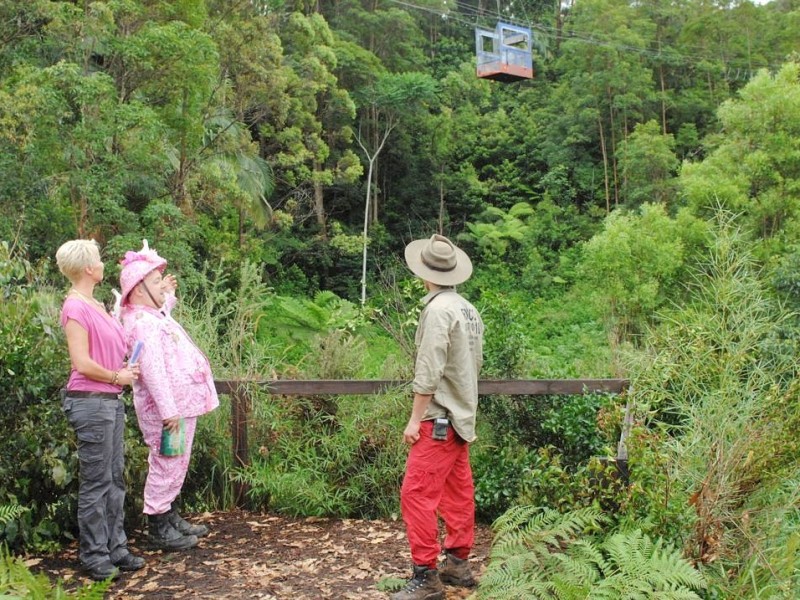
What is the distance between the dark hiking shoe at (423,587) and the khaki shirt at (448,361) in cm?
66

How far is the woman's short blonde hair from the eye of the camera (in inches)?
165

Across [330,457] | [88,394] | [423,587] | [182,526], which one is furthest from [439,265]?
[182,526]

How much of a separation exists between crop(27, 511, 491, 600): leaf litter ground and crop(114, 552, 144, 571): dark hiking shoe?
0.04m

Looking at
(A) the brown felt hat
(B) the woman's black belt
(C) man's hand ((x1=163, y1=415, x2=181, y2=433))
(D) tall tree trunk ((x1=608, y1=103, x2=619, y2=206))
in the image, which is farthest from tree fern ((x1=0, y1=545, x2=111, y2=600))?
(D) tall tree trunk ((x1=608, y1=103, x2=619, y2=206))

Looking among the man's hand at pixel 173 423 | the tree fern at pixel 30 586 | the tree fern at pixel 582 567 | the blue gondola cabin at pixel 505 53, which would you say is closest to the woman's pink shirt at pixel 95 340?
the man's hand at pixel 173 423

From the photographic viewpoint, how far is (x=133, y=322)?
457 centimetres

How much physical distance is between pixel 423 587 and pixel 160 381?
1.77 metres

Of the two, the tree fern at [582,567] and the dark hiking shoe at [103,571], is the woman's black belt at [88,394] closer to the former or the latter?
the dark hiking shoe at [103,571]

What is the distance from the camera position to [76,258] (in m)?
4.21

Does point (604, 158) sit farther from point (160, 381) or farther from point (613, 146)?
point (160, 381)

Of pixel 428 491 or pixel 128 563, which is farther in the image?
pixel 128 563

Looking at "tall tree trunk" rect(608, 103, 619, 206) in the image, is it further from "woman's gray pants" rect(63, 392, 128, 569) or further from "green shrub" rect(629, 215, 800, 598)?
"woman's gray pants" rect(63, 392, 128, 569)

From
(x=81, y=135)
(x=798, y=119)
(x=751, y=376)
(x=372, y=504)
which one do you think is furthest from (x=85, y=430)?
(x=798, y=119)

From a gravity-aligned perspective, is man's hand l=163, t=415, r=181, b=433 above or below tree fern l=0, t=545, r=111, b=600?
above
